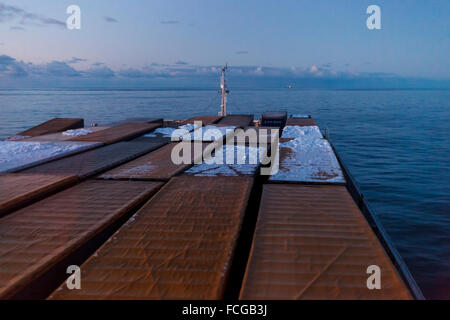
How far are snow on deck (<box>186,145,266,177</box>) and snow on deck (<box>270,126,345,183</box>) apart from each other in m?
1.45

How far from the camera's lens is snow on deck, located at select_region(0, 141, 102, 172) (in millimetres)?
16578

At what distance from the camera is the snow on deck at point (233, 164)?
15.1 m

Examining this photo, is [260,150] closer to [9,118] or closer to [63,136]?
[63,136]

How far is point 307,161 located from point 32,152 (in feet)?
58.1

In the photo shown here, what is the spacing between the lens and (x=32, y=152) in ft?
64.2

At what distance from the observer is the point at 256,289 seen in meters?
6.12

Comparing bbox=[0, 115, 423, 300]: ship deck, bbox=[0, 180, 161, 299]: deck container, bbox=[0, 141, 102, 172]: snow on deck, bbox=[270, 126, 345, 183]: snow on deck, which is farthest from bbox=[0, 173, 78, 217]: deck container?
bbox=[270, 126, 345, 183]: snow on deck

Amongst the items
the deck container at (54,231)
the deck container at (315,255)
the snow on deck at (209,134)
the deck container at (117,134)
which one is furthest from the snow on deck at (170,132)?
the deck container at (315,255)

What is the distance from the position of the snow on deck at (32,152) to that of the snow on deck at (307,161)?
44.2ft

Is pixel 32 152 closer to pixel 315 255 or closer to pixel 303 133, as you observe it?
pixel 315 255

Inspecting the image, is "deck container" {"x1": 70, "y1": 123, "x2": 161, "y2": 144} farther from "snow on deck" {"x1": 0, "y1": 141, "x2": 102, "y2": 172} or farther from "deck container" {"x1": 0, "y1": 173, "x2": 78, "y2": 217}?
"deck container" {"x1": 0, "y1": 173, "x2": 78, "y2": 217}

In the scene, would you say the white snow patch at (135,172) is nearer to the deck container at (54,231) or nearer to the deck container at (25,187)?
the deck container at (54,231)

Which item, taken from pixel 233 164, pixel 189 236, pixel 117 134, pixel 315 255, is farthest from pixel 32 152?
pixel 315 255
